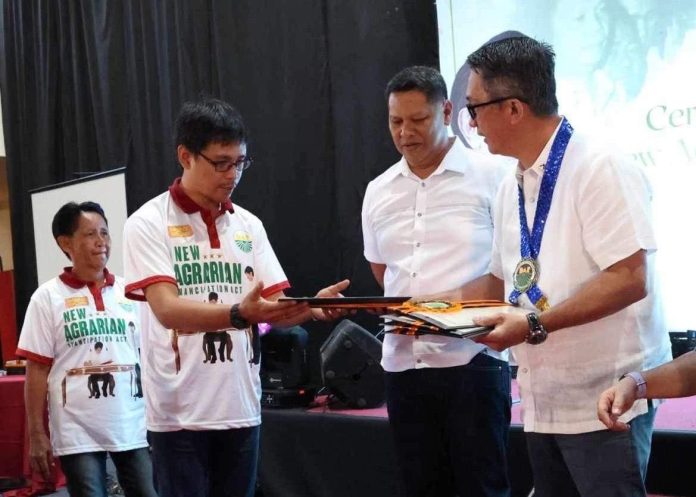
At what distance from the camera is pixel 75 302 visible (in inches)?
136

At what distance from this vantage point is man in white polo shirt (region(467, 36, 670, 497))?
1.80m

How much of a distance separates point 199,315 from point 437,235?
0.74 meters

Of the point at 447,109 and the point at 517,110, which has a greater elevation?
the point at 447,109

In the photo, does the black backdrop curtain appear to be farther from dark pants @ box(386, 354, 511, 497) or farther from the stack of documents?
the stack of documents

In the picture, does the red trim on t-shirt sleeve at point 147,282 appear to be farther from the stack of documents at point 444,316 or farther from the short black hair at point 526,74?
the short black hair at point 526,74

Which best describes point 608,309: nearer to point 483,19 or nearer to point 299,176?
point 483,19

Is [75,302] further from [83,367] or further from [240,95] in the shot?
[240,95]

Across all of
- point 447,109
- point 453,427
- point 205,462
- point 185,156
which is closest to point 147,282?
point 185,156

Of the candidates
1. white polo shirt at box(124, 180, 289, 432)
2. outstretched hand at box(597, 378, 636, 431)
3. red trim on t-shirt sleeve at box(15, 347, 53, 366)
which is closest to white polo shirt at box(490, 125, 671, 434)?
outstretched hand at box(597, 378, 636, 431)

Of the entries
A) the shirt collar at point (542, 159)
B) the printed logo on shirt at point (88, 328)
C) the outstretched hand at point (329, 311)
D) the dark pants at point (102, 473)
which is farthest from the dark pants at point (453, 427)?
the printed logo on shirt at point (88, 328)

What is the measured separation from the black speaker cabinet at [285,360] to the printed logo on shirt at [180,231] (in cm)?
219

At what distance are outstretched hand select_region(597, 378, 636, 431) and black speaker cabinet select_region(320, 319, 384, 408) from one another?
8.69 feet

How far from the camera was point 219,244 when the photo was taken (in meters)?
2.52

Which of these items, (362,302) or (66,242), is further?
(66,242)
